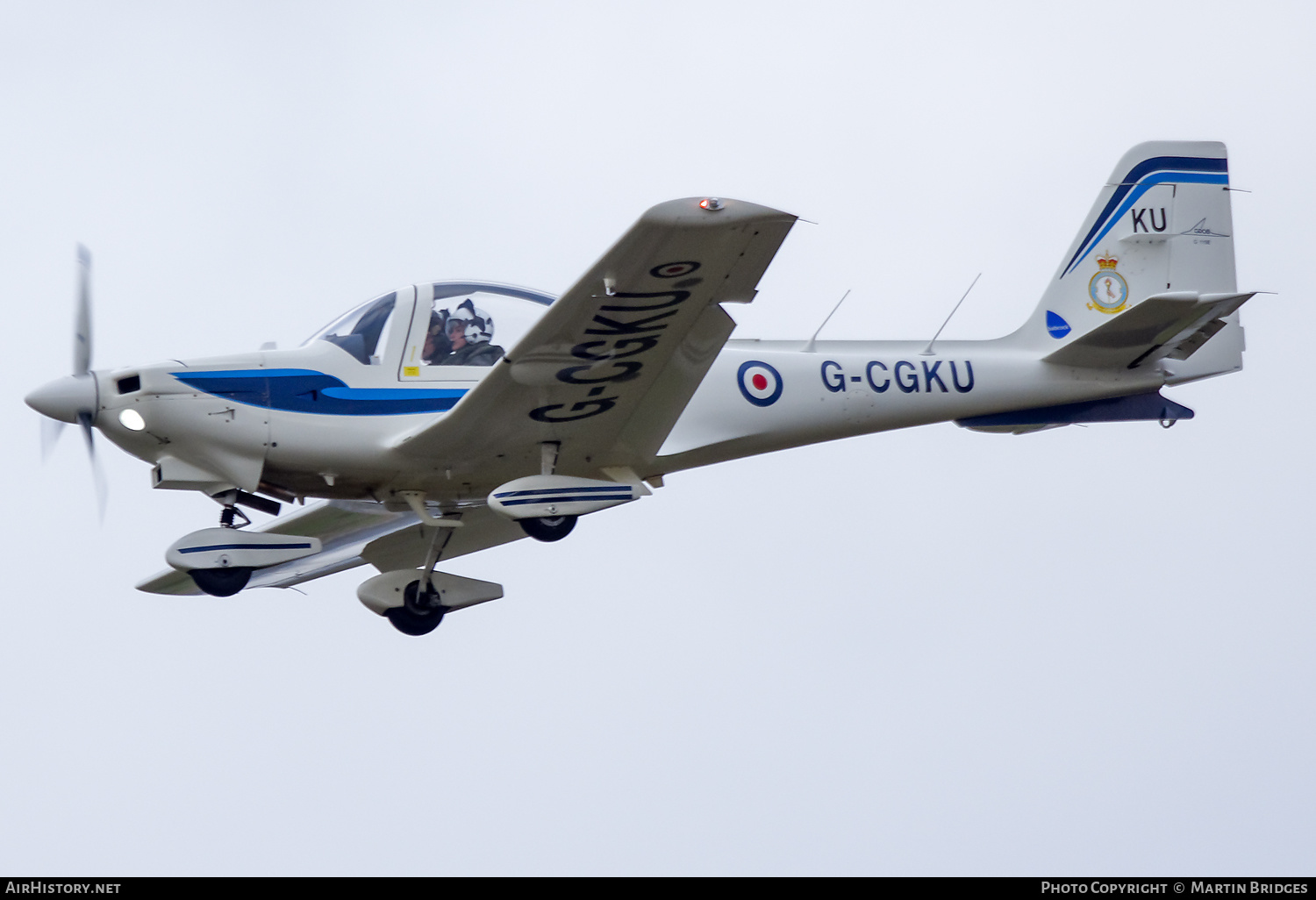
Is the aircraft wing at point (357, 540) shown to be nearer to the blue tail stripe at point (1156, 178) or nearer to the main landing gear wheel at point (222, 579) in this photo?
the main landing gear wheel at point (222, 579)

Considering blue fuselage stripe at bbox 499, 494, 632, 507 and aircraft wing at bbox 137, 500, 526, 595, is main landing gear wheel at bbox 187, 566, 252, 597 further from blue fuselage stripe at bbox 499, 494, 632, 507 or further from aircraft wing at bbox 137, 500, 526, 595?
aircraft wing at bbox 137, 500, 526, 595

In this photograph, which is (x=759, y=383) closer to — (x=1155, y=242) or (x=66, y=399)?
(x=1155, y=242)

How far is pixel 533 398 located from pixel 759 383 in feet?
6.44

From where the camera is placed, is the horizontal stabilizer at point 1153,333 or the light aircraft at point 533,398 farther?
the horizontal stabilizer at point 1153,333

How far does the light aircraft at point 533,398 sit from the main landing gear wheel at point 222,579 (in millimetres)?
12

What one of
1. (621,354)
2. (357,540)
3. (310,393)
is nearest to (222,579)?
(310,393)

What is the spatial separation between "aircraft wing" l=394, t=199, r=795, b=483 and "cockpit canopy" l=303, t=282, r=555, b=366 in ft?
2.01

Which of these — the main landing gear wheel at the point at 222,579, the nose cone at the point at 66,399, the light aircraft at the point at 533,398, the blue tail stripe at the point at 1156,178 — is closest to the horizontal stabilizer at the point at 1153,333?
the light aircraft at the point at 533,398

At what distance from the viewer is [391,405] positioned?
995 cm

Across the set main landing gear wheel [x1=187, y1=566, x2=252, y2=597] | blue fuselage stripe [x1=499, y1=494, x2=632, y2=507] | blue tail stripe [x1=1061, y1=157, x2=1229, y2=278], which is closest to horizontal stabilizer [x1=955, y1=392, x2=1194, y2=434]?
blue tail stripe [x1=1061, y1=157, x2=1229, y2=278]

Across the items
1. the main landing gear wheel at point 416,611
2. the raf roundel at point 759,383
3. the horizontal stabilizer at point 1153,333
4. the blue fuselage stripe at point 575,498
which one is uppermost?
the horizontal stabilizer at point 1153,333

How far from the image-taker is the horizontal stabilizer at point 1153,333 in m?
10.6

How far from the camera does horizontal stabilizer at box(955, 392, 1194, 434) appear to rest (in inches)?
459

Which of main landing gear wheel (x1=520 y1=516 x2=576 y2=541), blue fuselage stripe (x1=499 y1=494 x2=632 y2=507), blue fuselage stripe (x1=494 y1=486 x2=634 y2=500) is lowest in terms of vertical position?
main landing gear wheel (x1=520 y1=516 x2=576 y2=541)
